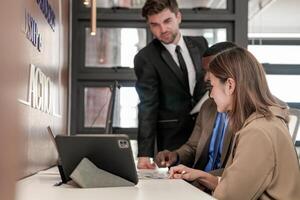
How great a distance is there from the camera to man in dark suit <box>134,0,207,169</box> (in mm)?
2951

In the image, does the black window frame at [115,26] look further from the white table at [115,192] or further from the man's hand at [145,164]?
the white table at [115,192]

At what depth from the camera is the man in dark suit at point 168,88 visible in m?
2.95

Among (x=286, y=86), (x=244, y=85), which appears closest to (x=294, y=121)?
(x=244, y=85)

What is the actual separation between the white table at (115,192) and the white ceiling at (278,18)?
565cm

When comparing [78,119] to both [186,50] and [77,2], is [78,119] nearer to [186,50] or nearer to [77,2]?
[77,2]

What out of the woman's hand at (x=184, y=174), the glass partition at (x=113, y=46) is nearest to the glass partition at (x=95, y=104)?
the glass partition at (x=113, y=46)

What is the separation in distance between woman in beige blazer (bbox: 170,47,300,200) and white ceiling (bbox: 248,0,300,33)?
5.29 meters

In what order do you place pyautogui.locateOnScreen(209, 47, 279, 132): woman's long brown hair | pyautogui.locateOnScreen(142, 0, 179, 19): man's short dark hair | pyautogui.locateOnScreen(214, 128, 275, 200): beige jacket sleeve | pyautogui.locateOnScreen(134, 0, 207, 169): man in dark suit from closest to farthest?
pyautogui.locateOnScreen(214, 128, 275, 200): beige jacket sleeve < pyautogui.locateOnScreen(209, 47, 279, 132): woman's long brown hair < pyautogui.locateOnScreen(142, 0, 179, 19): man's short dark hair < pyautogui.locateOnScreen(134, 0, 207, 169): man in dark suit

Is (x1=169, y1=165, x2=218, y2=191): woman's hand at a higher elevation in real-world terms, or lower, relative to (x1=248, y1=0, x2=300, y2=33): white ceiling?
lower

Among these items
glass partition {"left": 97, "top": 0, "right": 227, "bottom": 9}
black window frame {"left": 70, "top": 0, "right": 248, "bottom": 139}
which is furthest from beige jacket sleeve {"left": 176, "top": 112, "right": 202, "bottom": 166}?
glass partition {"left": 97, "top": 0, "right": 227, "bottom": 9}

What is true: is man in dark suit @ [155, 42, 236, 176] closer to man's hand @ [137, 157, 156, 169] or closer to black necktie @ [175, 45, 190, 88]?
man's hand @ [137, 157, 156, 169]

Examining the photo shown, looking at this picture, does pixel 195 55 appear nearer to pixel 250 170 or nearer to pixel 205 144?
pixel 205 144

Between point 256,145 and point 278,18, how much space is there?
643cm

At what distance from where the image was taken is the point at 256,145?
1.70m
